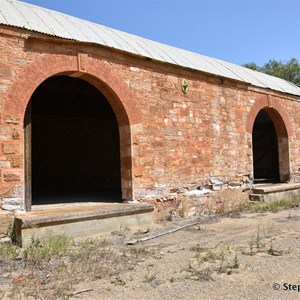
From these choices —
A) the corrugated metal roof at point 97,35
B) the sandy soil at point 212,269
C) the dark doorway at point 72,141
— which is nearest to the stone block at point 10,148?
the corrugated metal roof at point 97,35

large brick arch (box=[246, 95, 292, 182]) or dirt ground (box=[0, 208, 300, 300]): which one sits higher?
large brick arch (box=[246, 95, 292, 182])

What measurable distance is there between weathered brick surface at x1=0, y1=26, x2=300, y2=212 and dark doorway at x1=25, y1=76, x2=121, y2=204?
2980mm

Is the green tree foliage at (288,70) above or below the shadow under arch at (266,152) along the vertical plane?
above

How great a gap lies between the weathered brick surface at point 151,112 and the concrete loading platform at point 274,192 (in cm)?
52

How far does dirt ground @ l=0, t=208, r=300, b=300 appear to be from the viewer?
A: 3373mm

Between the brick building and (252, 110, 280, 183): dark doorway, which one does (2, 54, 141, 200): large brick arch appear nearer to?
the brick building

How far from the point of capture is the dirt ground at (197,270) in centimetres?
337

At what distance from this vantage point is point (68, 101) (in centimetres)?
1055

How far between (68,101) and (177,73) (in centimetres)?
414

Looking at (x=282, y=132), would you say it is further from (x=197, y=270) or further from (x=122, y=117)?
(x=197, y=270)

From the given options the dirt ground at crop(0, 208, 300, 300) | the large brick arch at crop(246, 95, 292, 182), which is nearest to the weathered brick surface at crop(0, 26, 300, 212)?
the large brick arch at crop(246, 95, 292, 182)

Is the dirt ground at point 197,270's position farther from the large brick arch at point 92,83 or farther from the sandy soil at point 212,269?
the large brick arch at point 92,83

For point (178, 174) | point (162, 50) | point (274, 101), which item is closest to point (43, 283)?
point (178, 174)

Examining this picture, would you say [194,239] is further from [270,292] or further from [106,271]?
[270,292]
